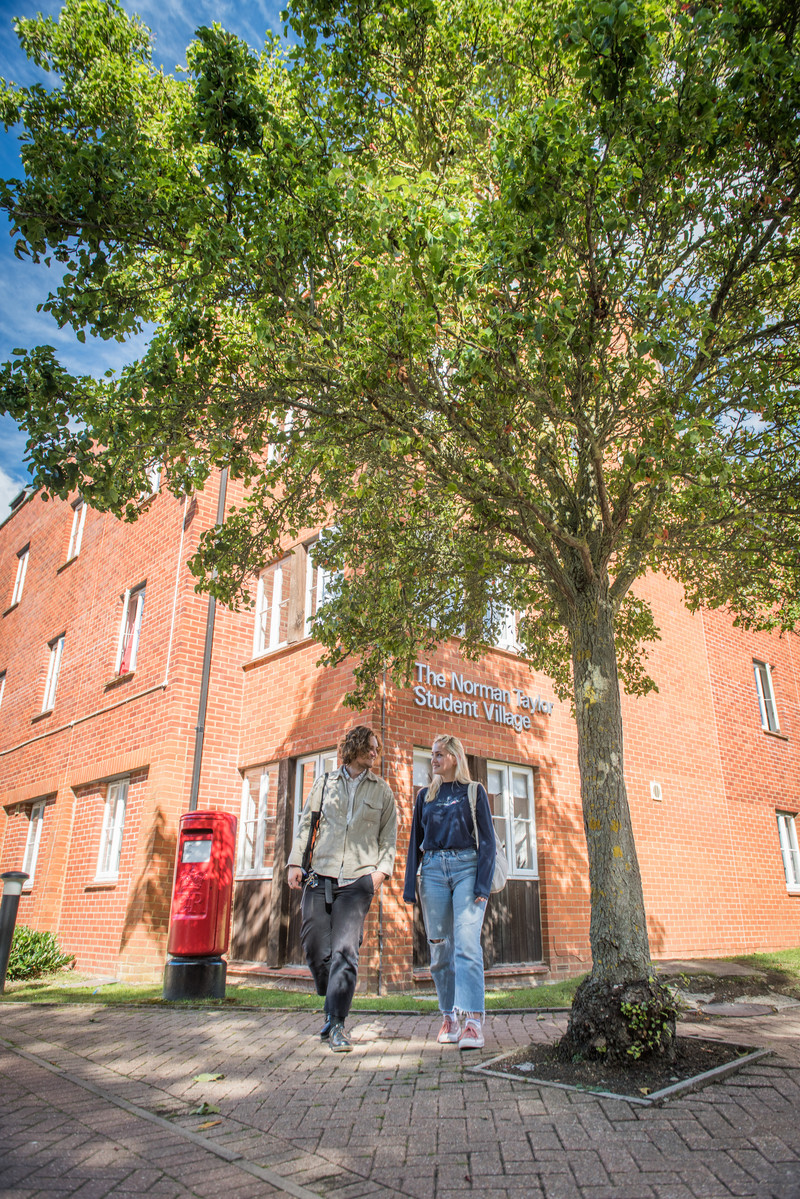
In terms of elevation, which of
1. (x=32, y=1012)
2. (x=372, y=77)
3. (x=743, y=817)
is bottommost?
(x=32, y=1012)

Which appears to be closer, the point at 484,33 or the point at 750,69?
the point at 750,69

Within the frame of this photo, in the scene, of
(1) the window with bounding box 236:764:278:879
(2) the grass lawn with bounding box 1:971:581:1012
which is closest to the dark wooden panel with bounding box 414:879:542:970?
(2) the grass lawn with bounding box 1:971:581:1012

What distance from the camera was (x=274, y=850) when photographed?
10297 millimetres

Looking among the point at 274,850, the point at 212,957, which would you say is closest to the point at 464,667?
the point at 274,850

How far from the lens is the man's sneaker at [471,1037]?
4617 mm

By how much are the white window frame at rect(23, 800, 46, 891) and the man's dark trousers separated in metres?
11.8

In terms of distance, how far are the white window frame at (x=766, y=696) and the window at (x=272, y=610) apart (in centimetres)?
1055

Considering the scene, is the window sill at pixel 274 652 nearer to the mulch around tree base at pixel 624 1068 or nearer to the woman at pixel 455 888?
the woman at pixel 455 888

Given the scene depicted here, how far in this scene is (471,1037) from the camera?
4621 mm

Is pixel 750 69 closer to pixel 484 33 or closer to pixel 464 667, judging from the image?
pixel 484 33

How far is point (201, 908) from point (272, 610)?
16.8 feet

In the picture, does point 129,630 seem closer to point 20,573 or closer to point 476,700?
point 476,700

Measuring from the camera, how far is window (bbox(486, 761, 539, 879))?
1020cm

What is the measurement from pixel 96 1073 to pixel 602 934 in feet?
10.2
